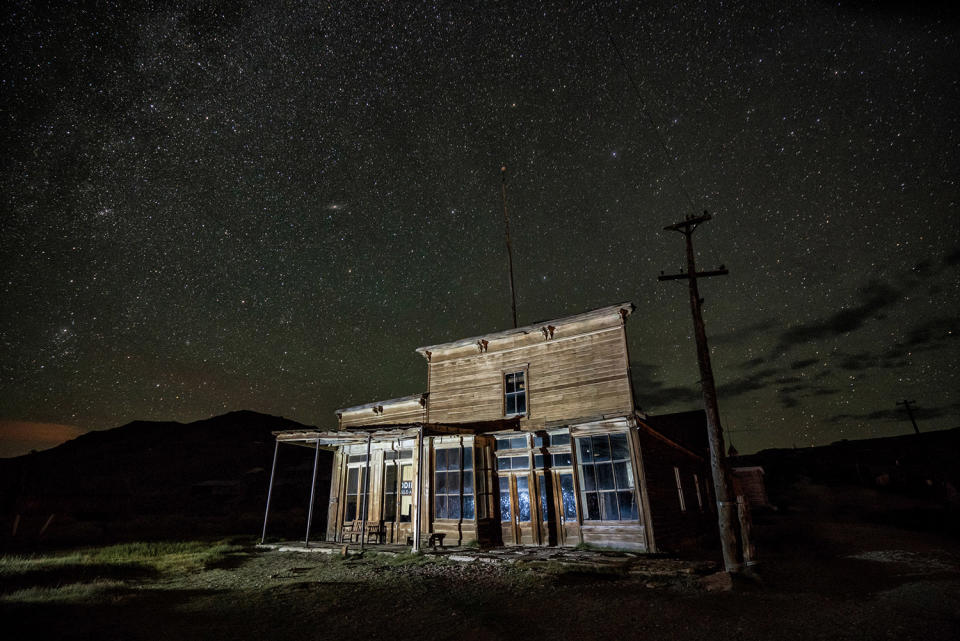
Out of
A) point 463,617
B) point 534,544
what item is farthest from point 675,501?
point 463,617

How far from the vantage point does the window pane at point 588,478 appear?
527 inches

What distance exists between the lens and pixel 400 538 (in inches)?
607

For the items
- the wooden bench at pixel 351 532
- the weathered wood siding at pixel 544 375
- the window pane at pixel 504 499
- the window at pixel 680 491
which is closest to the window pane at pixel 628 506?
the weathered wood siding at pixel 544 375

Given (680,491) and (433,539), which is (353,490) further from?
(680,491)

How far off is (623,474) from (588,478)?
107cm

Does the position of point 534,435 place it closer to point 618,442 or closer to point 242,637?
point 618,442

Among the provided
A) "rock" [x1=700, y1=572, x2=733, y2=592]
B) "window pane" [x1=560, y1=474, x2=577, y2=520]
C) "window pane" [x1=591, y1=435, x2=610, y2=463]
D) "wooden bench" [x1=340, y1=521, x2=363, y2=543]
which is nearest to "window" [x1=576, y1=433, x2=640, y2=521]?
"window pane" [x1=591, y1=435, x2=610, y2=463]

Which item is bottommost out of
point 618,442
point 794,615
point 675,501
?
point 794,615

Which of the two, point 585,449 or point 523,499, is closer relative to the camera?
point 585,449

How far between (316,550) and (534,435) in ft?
24.9

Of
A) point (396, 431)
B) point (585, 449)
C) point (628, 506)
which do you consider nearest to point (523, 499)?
point (585, 449)

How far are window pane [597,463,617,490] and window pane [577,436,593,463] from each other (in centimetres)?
41

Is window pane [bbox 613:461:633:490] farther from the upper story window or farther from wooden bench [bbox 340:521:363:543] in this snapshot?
wooden bench [bbox 340:521:363:543]

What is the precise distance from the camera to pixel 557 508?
13789 millimetres
